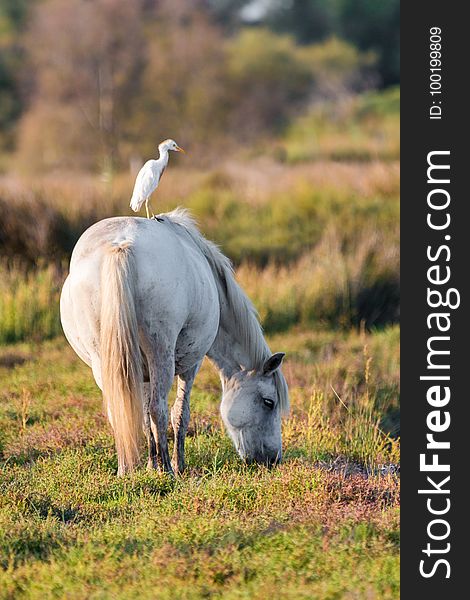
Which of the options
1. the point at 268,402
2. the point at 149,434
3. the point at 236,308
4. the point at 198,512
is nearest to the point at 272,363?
the point at 268,402

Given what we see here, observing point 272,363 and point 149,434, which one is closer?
point 149,434

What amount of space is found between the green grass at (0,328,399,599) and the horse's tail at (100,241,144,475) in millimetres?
344

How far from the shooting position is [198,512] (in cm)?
490

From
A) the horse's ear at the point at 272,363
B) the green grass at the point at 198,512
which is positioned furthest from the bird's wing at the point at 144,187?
the green grass at the point at 198,512

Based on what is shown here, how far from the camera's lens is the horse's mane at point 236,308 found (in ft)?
20.0

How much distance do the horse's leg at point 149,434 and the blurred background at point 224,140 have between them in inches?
179

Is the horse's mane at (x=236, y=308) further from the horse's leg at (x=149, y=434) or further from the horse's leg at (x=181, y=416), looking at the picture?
the horse's leg at (x=149, y=434)

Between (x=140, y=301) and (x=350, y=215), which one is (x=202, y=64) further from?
(x=140, y=301)

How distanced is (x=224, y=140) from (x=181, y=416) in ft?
99.1

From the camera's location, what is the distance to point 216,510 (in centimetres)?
488

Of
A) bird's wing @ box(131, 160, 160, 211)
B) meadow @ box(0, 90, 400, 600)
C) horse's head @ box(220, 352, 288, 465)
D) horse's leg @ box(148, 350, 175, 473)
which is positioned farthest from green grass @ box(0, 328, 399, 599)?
bird's wing @ box(131, 160, 160, 211)

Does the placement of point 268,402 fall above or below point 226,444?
above

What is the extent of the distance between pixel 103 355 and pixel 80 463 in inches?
39.5

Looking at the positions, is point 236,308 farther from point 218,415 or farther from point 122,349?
point 218,415
